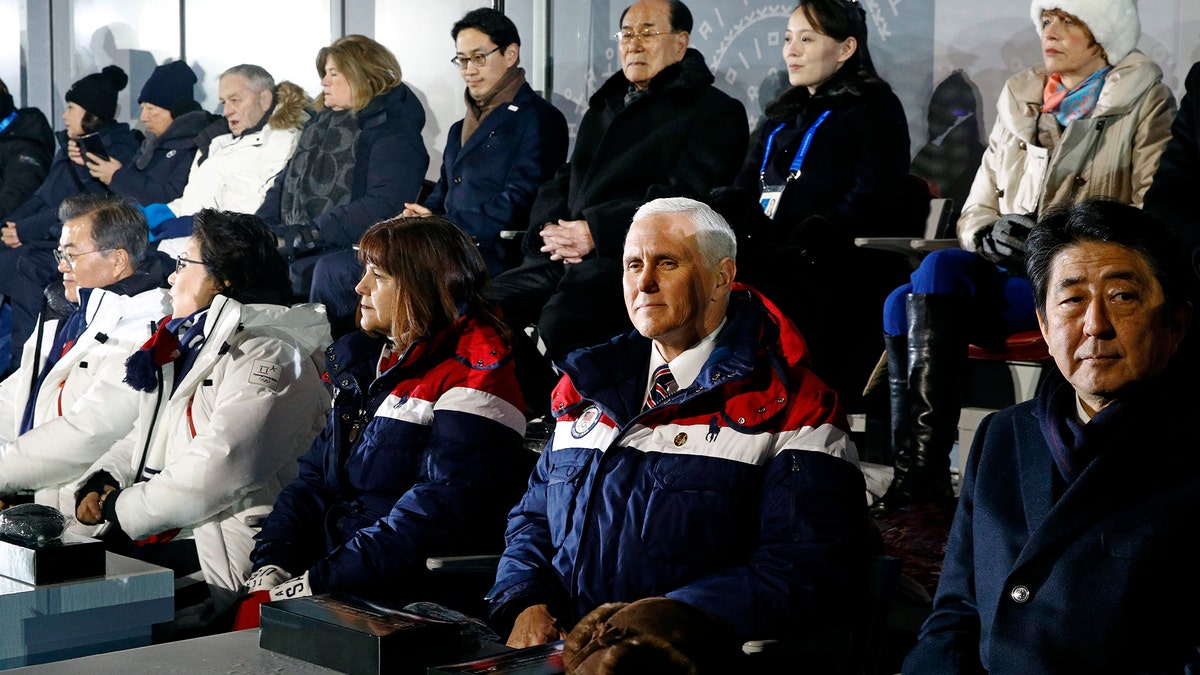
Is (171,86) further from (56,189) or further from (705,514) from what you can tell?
(705,514)

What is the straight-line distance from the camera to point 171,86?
23.9 ft

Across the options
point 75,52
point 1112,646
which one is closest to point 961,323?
point 1112,646

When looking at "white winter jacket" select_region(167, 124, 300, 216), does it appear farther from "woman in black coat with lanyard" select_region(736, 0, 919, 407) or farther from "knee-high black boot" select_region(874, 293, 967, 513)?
"knee-high black boot" select_region(874, 293, 967, 513)

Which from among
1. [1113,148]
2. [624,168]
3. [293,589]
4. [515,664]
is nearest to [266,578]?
[293,589]

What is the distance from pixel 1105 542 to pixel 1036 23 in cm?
246

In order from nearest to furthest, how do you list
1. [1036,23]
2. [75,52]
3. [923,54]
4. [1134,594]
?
[1134,594] → [1036,23] → [923,54] → [75,52]

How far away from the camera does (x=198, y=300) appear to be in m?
4.04

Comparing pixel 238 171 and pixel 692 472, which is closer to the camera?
pixel 692 472

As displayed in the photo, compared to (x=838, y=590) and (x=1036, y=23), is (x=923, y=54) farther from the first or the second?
(x=838, y=590)

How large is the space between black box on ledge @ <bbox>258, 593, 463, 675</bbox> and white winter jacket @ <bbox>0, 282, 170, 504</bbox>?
2.35 meters

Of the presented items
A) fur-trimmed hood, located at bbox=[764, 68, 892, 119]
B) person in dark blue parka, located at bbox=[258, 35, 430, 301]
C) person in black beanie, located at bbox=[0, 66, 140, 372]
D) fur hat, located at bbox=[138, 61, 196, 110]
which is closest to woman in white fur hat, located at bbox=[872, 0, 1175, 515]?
fur-trimmed hood, located at bbox=[764, 68, 892, 119]

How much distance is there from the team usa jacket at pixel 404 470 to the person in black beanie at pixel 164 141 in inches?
160

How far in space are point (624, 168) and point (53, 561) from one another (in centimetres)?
237

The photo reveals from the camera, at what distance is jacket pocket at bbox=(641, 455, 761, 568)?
225cm
